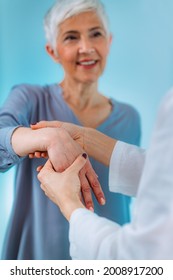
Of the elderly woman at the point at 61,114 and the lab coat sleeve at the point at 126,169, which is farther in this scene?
the elderly woman at the point at 61,114

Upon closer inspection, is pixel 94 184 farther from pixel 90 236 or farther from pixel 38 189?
pixel 90 236

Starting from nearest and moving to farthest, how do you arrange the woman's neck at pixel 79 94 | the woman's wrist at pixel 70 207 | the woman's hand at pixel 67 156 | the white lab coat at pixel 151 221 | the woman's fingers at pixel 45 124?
the white lab coat at pixel 151 221 < the woman's wrist at pixel 70 207 < the woman's hand at pixel 67 156 < the woman's fingers at pixel 45 124 < the woman's neck at pixel 79 94

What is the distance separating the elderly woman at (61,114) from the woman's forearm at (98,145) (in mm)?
53

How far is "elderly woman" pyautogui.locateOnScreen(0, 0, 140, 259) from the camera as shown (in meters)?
1.14

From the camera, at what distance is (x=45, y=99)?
3.93 ft

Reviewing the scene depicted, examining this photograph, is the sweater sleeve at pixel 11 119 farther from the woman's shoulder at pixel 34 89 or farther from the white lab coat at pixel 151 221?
the white lab coat at pixel 151 221

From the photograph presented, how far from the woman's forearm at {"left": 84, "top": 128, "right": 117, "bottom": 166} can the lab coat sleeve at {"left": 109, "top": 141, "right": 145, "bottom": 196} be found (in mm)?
42

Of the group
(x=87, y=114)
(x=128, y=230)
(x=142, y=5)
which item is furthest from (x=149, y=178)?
(x=142, y=5)

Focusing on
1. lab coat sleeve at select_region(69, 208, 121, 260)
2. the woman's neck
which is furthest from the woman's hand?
lab coat sleeve at select_region(69, 208, 121, 260)

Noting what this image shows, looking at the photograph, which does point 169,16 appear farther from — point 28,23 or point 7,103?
point 7,103

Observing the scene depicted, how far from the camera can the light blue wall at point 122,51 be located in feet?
3.89

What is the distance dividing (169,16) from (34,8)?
1.31ft

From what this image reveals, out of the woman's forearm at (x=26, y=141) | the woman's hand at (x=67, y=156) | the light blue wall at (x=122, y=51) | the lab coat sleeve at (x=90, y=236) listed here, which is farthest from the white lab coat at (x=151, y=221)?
the light blue wall at (x=122, y=51)

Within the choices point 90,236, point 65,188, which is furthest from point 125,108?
point 90,236
